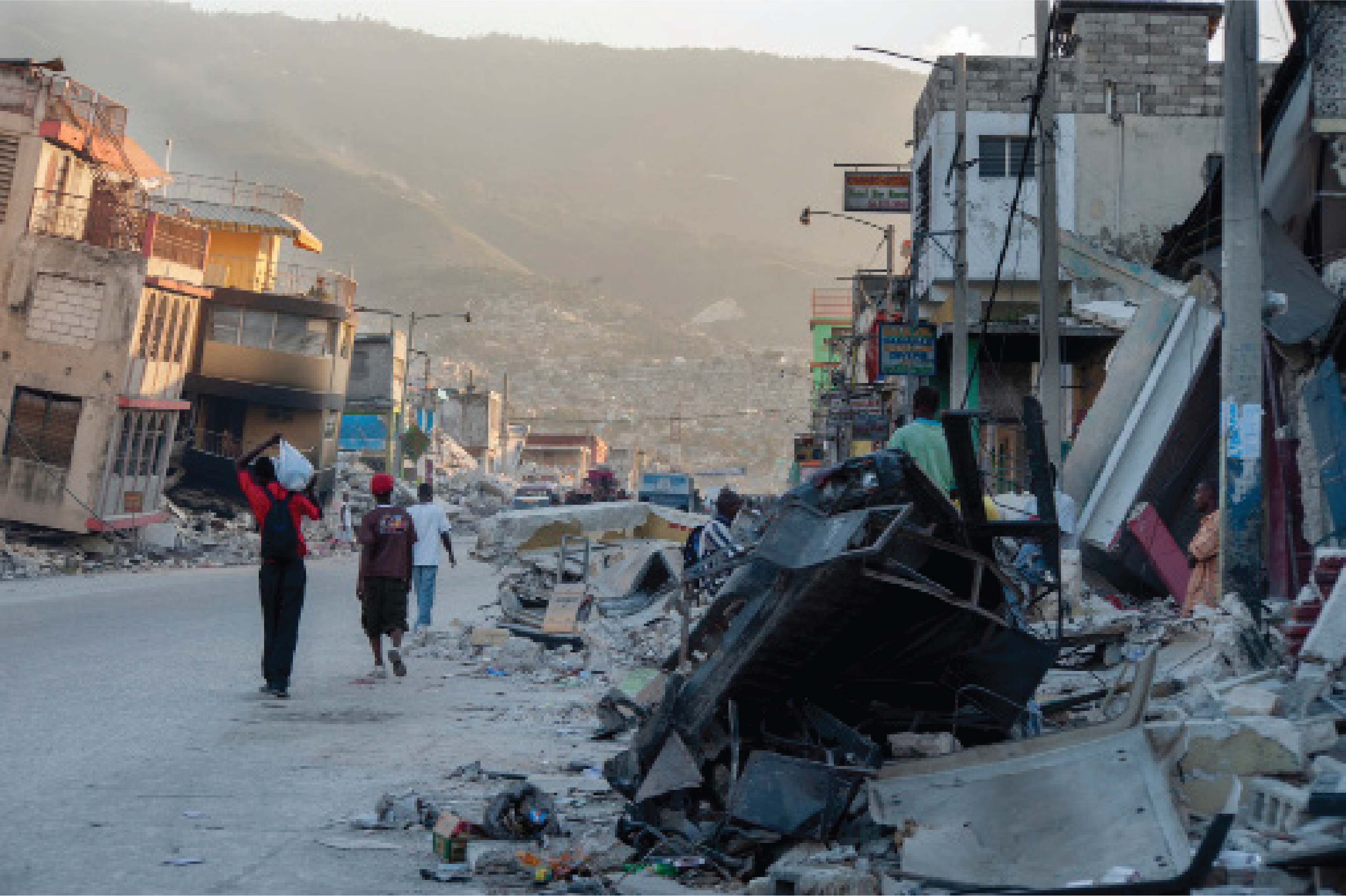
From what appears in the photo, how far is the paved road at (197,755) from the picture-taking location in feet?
19.1

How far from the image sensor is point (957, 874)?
5461mm

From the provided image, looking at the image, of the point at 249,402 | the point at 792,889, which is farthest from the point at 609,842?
the point at 249,402

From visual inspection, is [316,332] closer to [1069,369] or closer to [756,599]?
[1069,369]

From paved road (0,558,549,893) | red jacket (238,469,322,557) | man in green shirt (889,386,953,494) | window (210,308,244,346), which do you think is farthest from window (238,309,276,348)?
man in green shirt (889,386,953,494)

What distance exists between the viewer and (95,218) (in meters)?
39.5

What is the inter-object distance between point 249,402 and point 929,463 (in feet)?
163

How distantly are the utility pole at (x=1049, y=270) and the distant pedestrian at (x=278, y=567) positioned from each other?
10206mm

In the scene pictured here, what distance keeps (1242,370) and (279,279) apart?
56079 millimetres

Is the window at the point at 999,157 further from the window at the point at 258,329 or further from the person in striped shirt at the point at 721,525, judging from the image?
the window at the point at 258,329

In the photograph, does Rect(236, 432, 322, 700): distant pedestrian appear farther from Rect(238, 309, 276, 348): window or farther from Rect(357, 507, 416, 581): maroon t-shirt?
Rect(238, 309, 276, 348): window

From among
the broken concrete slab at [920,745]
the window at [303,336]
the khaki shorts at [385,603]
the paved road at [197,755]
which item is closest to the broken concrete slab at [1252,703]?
the broken concrete slab at [920,745]

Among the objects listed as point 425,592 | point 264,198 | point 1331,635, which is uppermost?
point 264,198

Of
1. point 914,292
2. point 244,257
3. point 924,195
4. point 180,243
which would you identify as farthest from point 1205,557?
point 244,257

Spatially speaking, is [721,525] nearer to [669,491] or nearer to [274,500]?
[274,500]
